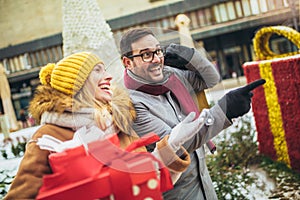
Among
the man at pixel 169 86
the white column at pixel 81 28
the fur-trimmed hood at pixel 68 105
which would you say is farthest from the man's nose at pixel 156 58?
the white column at pixel 81 28

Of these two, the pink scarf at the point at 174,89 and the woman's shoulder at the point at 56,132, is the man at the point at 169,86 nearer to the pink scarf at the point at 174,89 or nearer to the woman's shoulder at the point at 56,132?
the pink scarf at the point at 174,89

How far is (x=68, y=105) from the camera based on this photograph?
3.40 feet

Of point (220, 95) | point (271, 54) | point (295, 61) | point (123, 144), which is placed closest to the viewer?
point (123, 144)

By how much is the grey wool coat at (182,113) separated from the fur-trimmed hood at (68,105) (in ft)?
0.11

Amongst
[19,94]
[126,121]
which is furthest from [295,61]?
→ [126,121]

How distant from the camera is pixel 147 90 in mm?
Answer: 1088

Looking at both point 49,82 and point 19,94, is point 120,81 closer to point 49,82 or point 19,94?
point 49,82

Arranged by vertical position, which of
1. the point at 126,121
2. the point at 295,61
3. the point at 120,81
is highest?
the point at 120,81

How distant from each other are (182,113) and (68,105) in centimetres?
32

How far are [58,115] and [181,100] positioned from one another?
1.10 ft

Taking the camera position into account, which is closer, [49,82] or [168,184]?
[168,184]

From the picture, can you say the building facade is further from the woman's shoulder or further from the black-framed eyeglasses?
the woman's shoulder

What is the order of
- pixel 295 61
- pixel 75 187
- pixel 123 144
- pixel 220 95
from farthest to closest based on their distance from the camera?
1. pixel 295 61
2. pixel 220 95
3. pixel 123 144
4. pixel 75 187

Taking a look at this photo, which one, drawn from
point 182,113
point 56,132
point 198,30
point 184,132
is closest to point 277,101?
point 198,30
